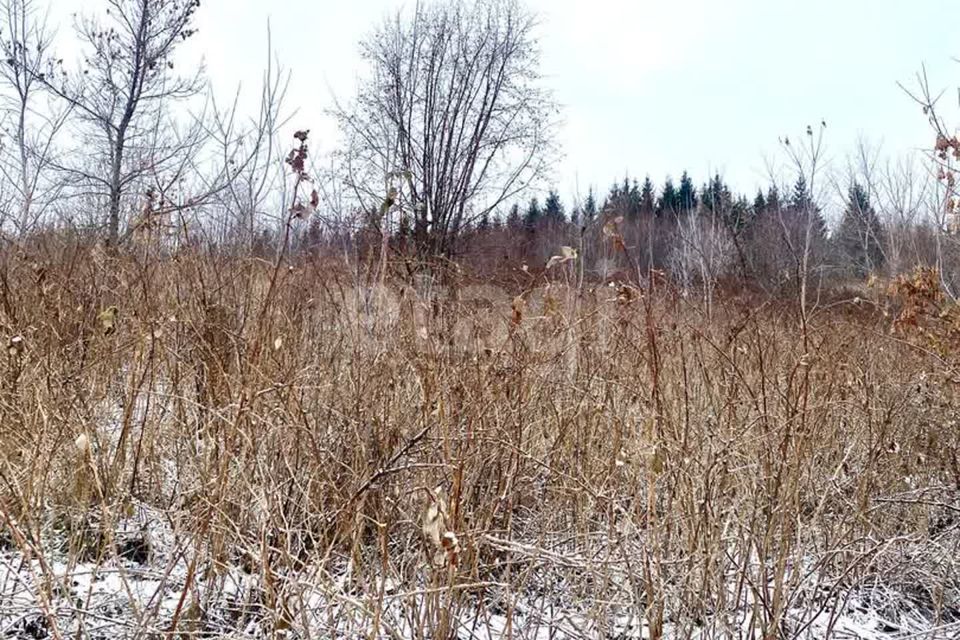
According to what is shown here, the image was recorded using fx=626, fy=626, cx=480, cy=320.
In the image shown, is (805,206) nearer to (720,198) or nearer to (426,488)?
(720,198)

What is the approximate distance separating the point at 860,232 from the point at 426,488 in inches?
459

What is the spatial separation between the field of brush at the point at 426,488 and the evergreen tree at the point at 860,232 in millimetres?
6722

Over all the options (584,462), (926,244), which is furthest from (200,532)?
(926,244)

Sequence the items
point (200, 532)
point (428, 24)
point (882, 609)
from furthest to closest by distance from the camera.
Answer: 1. point (428, 24)
2. point (882, 609)
3. point (200, 532)

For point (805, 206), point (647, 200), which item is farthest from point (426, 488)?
point (647, 200)

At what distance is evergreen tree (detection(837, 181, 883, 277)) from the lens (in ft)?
35.0

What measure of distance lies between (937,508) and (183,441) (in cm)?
290

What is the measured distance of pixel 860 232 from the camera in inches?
416

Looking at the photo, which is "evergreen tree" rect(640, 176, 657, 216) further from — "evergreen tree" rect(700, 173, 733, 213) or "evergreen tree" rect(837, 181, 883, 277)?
"evergreen tree" rect(700, 173, 733, 213)

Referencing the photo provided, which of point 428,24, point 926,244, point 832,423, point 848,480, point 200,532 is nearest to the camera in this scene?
point 200,532

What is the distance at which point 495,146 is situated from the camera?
1167 centimetres

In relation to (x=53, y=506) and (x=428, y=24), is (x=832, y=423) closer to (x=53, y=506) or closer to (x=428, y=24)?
(x=53, y=506)

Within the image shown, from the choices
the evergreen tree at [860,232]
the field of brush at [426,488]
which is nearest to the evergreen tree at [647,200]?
the evergreen tree at [860,232]

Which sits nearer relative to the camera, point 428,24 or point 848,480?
point 848,480
